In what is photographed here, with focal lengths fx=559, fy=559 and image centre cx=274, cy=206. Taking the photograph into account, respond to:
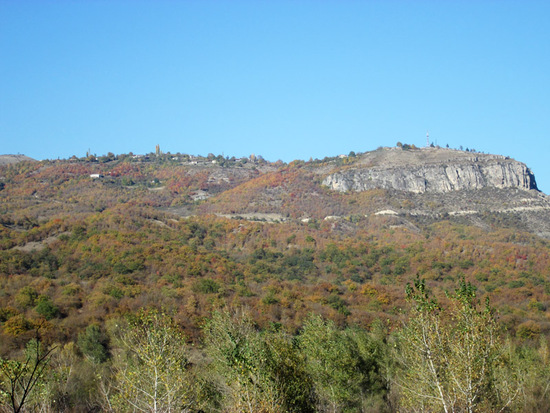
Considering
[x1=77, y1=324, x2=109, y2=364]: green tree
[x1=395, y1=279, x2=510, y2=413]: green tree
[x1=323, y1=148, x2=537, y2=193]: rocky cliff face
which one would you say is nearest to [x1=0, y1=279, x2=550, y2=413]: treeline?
[x1=395, y1=279, x2=510, y2=413]: green tree

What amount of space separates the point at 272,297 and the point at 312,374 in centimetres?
4555

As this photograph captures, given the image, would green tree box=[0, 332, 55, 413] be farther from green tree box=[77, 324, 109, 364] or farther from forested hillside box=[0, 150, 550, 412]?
green tree box=[77, 324, 109, 364]

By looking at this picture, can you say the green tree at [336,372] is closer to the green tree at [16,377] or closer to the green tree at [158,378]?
the green tree at [158,378]

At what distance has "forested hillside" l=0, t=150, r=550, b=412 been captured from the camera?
62.2 feet

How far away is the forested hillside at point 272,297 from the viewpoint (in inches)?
A: 747

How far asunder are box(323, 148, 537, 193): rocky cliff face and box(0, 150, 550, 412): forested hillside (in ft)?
12.7

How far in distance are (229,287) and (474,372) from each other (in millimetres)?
67345

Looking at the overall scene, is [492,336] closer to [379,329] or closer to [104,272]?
[379,329]

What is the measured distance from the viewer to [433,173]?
165750 mm

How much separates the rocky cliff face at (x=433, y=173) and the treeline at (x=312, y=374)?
131 meters

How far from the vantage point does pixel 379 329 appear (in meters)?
45.7

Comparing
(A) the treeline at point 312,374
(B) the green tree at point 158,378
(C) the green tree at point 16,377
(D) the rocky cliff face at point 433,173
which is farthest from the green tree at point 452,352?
(D) the rocky cliff face at point 433,173

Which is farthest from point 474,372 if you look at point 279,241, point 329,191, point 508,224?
point 329,191

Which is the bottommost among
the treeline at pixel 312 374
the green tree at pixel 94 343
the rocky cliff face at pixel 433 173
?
→ the green tree at pixel 94 343
